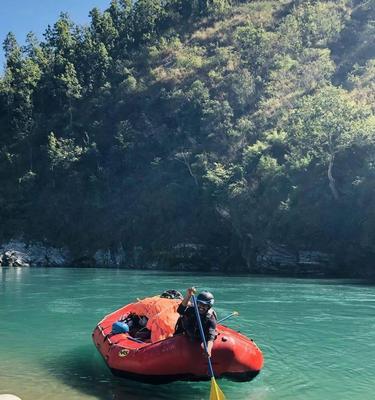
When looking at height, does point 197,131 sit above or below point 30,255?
above

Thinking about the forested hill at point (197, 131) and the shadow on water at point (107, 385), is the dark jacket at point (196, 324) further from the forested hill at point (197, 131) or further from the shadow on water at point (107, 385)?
the forested hill at point (197, 131)

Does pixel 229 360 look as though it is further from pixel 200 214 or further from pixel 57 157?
pixel 57 157

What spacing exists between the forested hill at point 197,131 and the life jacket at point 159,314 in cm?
2705

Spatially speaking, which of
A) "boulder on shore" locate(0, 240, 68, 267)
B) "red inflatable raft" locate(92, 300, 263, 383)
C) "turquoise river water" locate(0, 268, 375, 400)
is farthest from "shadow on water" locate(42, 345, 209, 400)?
"boulder on shore" locate(0, 240, 68, 267)

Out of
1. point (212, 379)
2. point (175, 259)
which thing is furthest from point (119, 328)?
point (175, 259)

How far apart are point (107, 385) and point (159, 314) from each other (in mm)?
1823

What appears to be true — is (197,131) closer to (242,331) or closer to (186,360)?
(242,331)

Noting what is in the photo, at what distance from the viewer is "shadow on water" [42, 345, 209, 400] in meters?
9.41

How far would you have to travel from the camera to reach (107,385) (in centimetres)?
1000

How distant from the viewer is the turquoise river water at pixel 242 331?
9742mm

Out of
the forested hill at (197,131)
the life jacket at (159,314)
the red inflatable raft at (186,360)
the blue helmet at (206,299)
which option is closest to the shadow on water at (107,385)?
the red inflatable raft at (186,360)

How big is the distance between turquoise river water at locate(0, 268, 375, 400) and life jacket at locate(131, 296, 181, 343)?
106cm

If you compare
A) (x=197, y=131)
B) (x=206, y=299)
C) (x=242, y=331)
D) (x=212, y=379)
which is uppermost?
(x=197, y=131)

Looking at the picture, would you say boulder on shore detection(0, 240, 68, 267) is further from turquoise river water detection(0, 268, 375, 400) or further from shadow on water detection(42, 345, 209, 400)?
shadow on water detection(42, 345, 209, 400)
